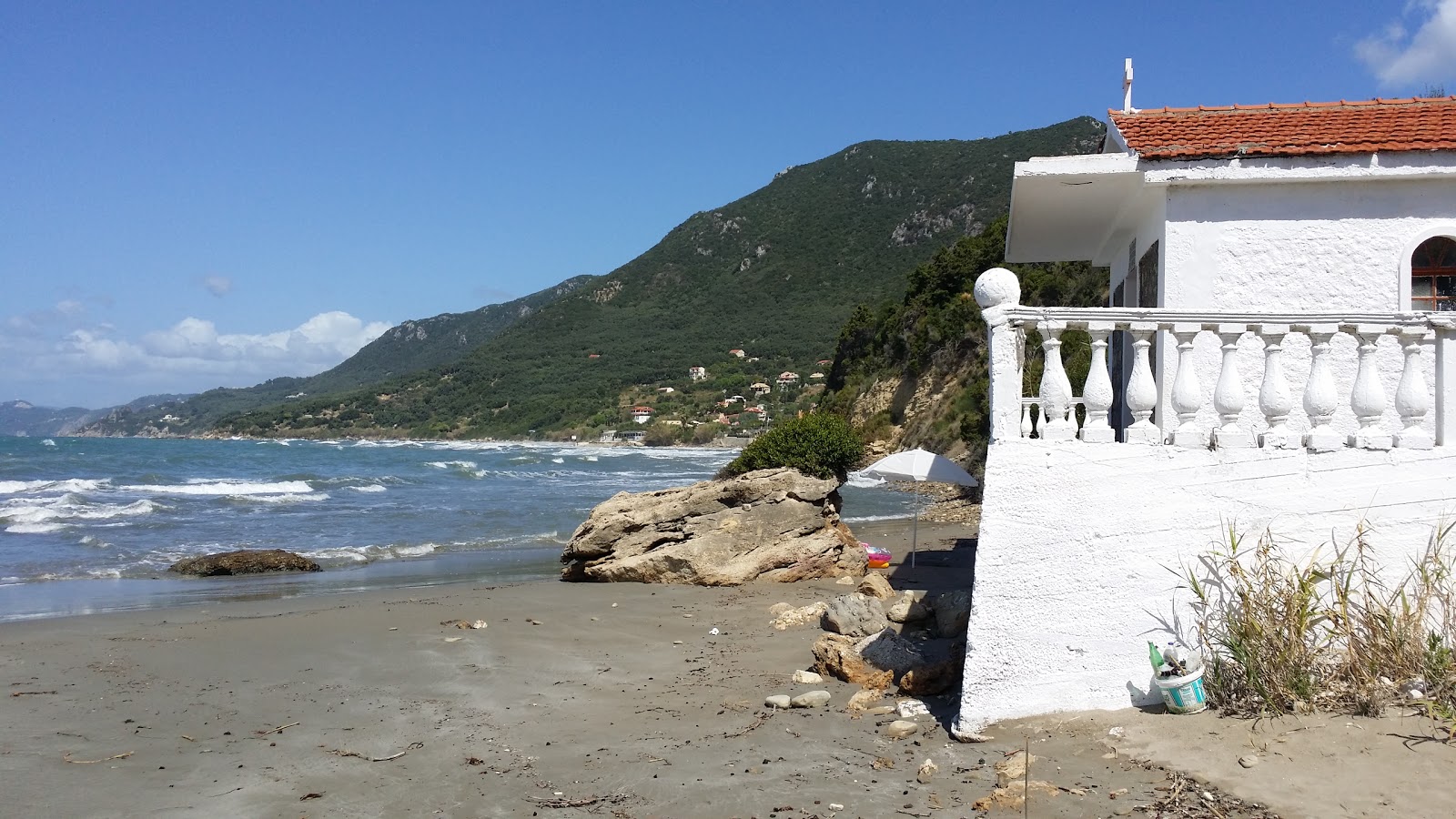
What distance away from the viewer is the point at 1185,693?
17.0 ft

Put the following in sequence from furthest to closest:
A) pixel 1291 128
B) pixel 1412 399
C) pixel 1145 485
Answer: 1. pixel 1291 128
2. pixel 1145 485
3. pixel 1412 399

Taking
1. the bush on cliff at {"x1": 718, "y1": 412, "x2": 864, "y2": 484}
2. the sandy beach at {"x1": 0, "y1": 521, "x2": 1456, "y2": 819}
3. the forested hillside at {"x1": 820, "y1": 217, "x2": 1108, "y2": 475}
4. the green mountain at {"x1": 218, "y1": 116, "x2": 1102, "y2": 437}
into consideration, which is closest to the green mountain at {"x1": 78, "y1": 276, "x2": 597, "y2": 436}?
the green mountain at {"x1": 218, "y1": 116, "x2": 1102, "y2": 437}

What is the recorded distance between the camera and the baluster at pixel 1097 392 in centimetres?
554

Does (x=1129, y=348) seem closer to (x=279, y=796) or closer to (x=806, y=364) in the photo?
(x=279, y=796)

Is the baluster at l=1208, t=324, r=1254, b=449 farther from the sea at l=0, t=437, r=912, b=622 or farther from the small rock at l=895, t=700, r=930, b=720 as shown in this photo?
the sea at l=0, t=437, r=912, b=622

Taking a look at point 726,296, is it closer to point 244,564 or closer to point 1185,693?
point 244,564

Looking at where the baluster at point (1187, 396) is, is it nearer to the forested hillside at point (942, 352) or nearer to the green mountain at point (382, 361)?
the forested hillside at point (942, 352)

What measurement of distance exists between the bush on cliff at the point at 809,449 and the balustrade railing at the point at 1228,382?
11.5m

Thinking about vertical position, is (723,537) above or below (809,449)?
below

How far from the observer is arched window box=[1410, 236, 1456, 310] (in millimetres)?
7754

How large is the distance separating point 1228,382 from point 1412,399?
0.93 m

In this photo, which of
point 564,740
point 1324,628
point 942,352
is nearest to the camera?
point 1324,628

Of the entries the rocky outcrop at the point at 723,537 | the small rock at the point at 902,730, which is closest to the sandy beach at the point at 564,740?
the small rock at the point at 902,730

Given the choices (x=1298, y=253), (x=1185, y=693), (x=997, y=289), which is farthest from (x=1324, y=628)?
(x=1298, y=253)
